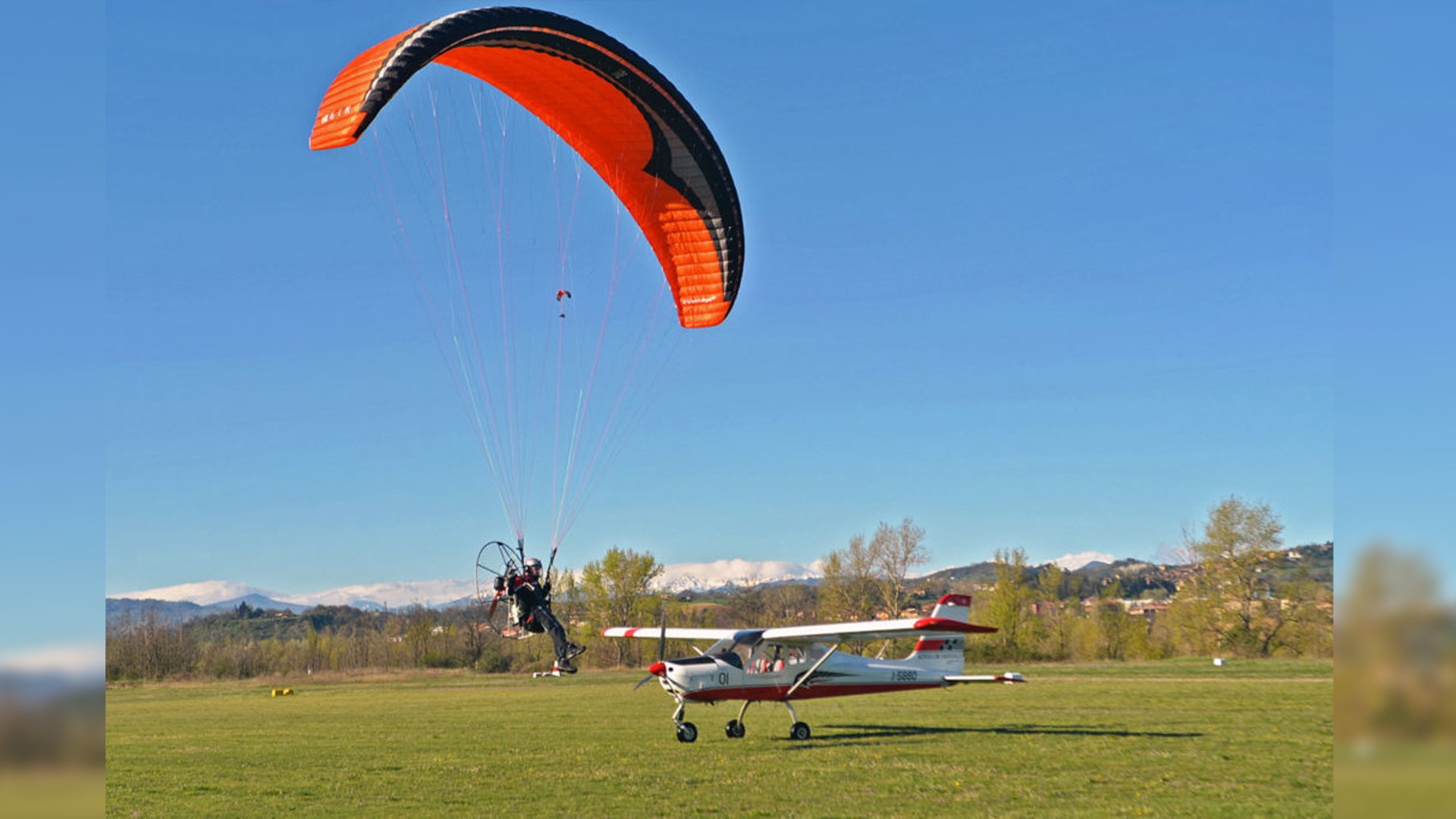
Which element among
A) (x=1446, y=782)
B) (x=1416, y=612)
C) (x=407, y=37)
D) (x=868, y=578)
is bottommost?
(x=868, y=578)

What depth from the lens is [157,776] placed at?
1645 cm

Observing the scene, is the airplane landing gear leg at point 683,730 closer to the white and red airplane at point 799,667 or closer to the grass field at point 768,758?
the white and red airplane at point 799,667

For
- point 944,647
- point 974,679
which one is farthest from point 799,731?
point 974,679

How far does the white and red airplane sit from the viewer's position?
61.1ft

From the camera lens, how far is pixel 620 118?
17.6 metres

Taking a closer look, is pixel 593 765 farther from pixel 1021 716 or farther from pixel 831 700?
pixel 831 700

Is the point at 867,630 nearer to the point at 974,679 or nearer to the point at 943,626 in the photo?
the point at 943,626

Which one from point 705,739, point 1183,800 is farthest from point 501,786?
point 1183,800

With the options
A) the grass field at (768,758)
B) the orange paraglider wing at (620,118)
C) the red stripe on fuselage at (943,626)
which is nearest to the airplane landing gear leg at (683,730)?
the grass field at (768,758)

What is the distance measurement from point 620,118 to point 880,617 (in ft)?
190

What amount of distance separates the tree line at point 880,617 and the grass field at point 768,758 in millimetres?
27344

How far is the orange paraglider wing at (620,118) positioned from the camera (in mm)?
14180

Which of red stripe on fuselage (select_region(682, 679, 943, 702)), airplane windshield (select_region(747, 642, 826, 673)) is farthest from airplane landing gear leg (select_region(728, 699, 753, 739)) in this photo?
airplane windshield (select_region(747, 642, 826, 673))

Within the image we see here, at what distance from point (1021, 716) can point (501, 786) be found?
11.8m
